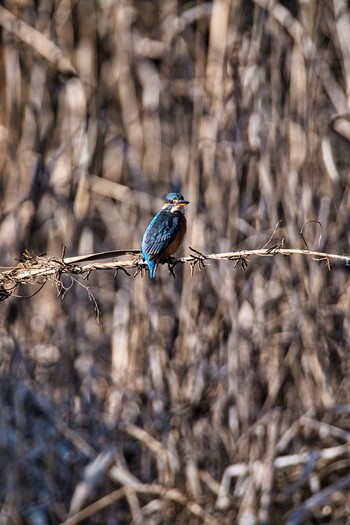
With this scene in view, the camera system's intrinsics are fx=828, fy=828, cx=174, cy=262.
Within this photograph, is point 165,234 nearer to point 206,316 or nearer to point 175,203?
point 175,203

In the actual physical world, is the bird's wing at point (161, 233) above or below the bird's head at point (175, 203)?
below

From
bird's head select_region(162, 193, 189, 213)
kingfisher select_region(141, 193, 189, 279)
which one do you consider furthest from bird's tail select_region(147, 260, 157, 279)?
bird's head select_region(162, 193, 189, 213)

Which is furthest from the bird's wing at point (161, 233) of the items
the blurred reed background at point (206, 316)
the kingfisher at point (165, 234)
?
the blurred reed background at point (206, 316)

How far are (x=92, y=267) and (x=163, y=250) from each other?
3.98 ft

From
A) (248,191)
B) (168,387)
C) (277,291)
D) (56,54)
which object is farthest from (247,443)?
(56,54)

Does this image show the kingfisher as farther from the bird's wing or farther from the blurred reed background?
the blurred reed background

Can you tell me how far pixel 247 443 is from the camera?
4.14 meters

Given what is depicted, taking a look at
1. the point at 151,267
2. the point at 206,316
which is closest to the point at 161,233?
the point at 151,267

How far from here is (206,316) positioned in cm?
421

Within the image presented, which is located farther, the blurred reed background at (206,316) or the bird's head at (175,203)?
the blurred reed background at (206,316)

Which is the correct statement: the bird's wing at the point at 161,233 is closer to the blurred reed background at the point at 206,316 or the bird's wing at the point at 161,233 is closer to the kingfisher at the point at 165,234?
the kingfisher at the point at 165,234

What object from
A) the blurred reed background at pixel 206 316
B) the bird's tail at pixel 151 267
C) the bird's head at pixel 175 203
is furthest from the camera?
the blurred reed background at pixel 206 316

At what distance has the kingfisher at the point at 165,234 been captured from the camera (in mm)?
3291

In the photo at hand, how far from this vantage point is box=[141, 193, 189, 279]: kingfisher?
130 inches
